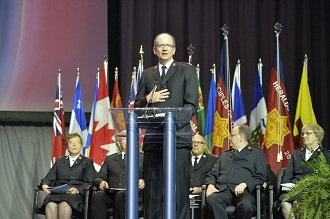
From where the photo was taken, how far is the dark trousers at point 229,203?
6.02 metres

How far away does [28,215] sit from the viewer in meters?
8.46

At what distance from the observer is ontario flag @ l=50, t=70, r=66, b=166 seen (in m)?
7.91

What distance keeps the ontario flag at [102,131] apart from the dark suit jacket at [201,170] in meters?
1.39

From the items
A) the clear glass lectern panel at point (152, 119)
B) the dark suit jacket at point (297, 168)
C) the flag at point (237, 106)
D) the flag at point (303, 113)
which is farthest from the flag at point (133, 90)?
the clear glass lectern panel at point (152, 119)

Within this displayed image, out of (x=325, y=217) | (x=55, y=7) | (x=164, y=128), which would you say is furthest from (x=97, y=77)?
(x=325, y=217)

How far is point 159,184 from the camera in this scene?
389 cm

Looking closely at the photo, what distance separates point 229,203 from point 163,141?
2748 mm

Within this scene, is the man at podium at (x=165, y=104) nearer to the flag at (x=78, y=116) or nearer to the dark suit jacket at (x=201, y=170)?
the dark suit jacket at (x=201, y=170)

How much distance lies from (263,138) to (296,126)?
1.57ft

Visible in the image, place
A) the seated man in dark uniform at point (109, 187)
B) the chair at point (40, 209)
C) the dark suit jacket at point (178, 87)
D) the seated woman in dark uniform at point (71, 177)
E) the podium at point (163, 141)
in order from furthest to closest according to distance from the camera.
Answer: the seated woman in dark uniform at point (71, 177) < the chair at point (40, 209) < the seated man in dark uniform at point (109, 187) < the dark suit jacket at point (178, 87) < the podium at point (163, 141)

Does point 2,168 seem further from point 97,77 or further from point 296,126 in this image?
point 296,126

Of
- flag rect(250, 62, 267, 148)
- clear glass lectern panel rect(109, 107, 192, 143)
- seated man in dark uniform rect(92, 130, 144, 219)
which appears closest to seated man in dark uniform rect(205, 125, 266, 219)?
seated man in dark uniform rect(92, 130, 144, 219)

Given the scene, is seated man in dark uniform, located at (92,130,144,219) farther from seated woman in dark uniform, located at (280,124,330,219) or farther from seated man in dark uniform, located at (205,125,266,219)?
seated woman in dark uniform, located at (280,124,330,219)

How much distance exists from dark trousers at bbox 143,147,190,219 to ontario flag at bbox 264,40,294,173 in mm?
3743
